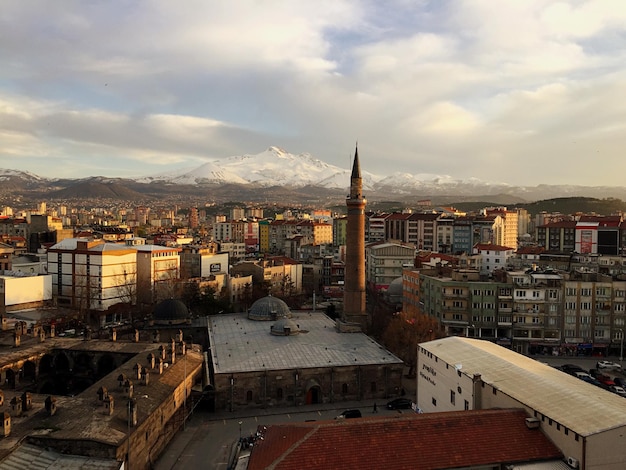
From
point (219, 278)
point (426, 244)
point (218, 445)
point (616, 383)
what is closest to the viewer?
point (218, 445)

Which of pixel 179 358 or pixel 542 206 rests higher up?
pixel 542 206

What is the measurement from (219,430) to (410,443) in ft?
35.2

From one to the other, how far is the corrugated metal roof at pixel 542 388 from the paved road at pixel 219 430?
593 cm

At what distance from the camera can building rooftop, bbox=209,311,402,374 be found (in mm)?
28000

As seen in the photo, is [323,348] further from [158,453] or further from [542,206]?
[542,206]

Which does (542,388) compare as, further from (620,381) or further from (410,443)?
(620,381)

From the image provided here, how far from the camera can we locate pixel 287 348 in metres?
30.9

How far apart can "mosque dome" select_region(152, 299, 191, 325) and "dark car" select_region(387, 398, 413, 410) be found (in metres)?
16.9

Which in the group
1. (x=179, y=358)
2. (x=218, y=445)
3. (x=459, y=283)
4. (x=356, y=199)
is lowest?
(x=218, y=445)

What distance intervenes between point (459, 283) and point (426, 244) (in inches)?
1677

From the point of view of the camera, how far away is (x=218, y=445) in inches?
870

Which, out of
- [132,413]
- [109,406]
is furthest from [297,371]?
[109,406]

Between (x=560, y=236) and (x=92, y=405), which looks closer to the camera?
(x=92, y=405)

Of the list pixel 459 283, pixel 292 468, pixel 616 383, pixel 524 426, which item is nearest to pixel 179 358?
pixel 292 468
